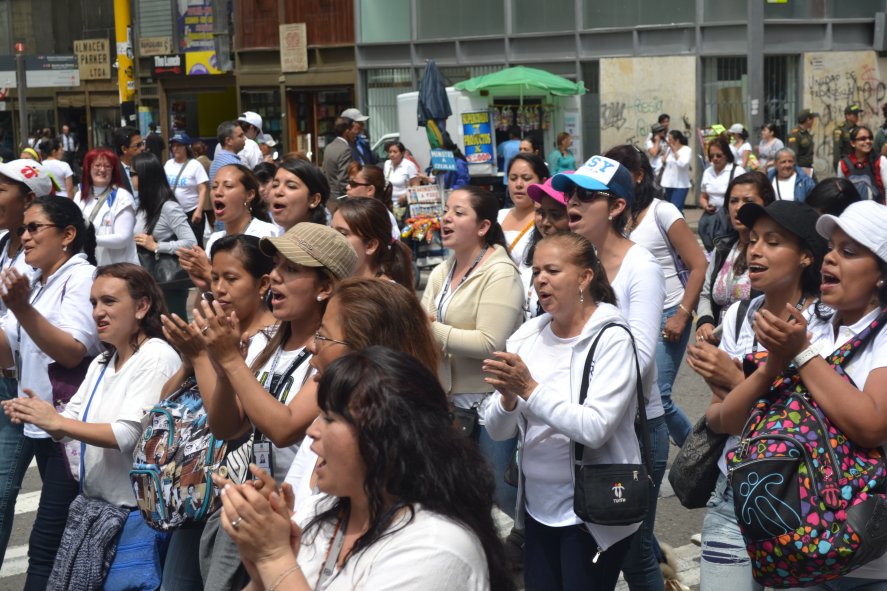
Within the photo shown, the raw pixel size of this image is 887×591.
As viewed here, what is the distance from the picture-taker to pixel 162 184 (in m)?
9.40

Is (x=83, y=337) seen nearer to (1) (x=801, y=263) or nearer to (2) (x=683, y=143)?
(1) (x=801, y=263)

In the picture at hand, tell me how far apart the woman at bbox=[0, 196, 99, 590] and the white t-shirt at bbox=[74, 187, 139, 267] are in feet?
7.88

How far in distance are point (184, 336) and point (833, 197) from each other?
352 centimetres

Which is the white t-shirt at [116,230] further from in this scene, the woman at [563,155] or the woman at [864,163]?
the woman at [563,155]

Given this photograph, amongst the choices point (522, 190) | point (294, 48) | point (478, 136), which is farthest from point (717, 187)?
point (294, 48)

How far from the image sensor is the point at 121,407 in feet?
15.5

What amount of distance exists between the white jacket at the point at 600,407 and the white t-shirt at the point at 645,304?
52 centimetres

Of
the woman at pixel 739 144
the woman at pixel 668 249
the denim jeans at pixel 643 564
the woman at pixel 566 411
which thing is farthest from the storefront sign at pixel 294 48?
the woman at pixel 566 411

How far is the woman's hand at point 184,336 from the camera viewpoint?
3.96 meters

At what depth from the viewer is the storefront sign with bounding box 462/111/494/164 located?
74.1 feet

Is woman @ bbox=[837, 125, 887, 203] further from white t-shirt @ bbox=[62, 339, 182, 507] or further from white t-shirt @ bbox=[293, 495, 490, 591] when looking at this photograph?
white t-shirt @ bbox=[293, 495, 490, 591]

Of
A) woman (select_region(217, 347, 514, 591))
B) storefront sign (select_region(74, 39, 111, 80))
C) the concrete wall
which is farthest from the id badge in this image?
storefront sign (select_region(74, 39, 111, 80))

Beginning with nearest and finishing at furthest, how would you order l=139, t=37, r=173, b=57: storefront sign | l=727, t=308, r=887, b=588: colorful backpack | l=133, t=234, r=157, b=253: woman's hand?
l=727, t=308, r=887, b=588: colorful backpack < l=133, t=234, r=157, b=253: woman's hand < l=139, t=37, r=173, b=57: storefront sign

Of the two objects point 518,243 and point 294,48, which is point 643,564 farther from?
point 294,48
